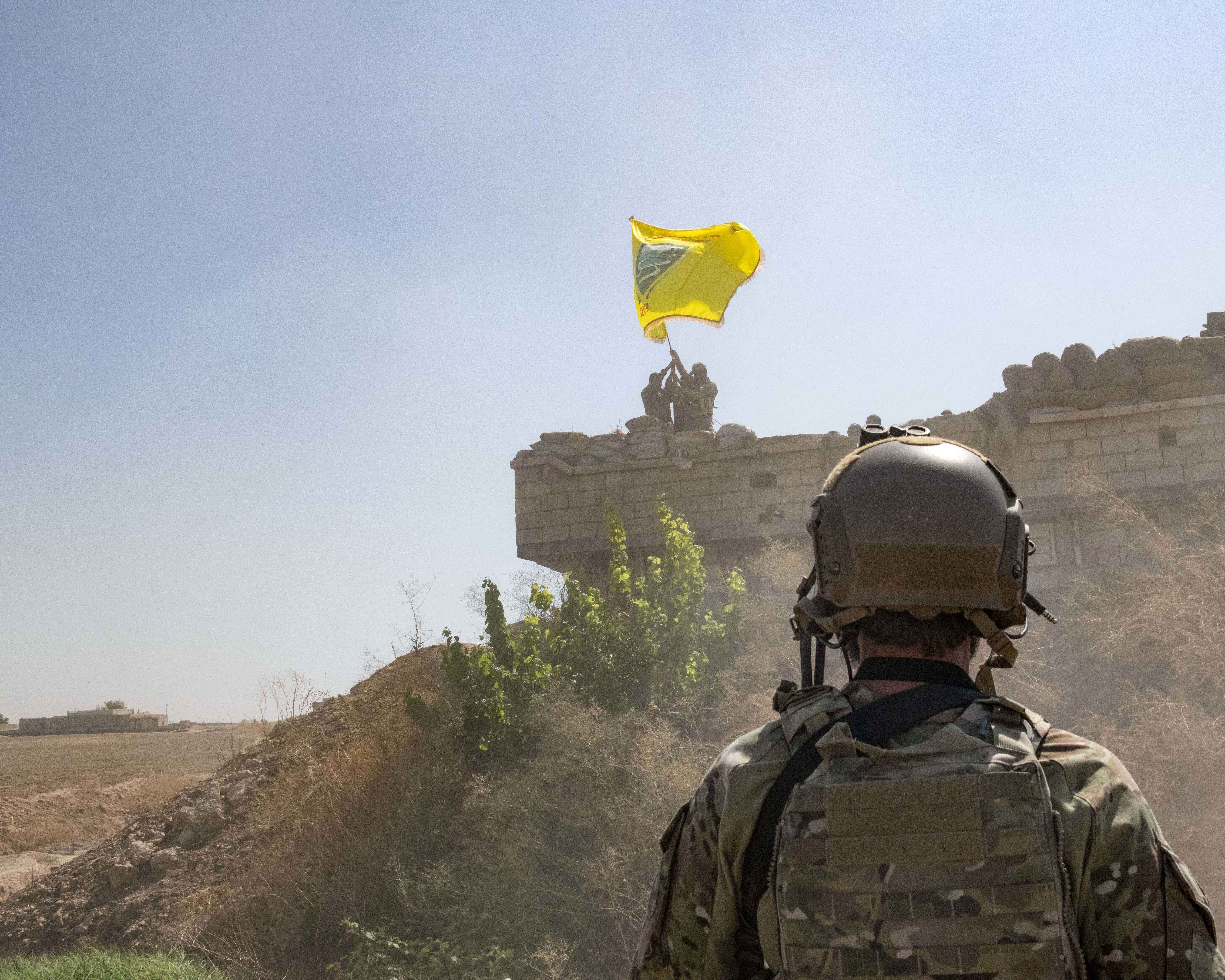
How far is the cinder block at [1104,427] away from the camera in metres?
12.1

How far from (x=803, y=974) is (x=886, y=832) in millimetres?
242

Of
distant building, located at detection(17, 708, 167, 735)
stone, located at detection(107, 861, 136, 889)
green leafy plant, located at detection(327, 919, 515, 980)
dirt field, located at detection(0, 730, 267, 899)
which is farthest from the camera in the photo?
→ distant building, located at detection(17, 708, 167, 735)

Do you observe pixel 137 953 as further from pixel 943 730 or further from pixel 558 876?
pixel 943 730

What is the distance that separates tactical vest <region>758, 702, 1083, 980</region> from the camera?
4.69 feet

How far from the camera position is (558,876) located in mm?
7906

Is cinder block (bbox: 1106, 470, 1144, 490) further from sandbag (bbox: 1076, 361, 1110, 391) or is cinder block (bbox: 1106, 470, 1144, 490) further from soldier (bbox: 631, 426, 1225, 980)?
soldier (bbox: 631, 426, 1225, 980)

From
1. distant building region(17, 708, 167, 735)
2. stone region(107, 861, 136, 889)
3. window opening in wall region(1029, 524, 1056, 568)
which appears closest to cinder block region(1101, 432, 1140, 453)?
A: window opening in wall region(1029, 524, 1056, 568)

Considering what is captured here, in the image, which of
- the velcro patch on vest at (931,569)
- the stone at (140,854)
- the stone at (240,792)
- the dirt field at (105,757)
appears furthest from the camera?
the dirt field at (105,757)

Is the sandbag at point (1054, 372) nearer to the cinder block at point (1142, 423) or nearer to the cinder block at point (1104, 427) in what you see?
the cinder block at point (1104, 427)

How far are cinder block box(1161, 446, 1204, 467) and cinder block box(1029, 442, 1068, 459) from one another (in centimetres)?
107

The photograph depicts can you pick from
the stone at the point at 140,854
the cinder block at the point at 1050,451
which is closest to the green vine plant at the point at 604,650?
the stone at the point at 140,854

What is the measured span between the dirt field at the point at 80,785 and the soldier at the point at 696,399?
8120 mm

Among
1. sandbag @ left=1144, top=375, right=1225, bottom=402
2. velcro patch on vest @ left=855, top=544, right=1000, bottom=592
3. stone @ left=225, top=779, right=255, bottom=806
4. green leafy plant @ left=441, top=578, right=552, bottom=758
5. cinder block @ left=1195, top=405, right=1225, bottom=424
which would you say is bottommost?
stone @ left=225, top=779, right=255, bottom=806

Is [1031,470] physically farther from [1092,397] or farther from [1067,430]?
[1092,397]
